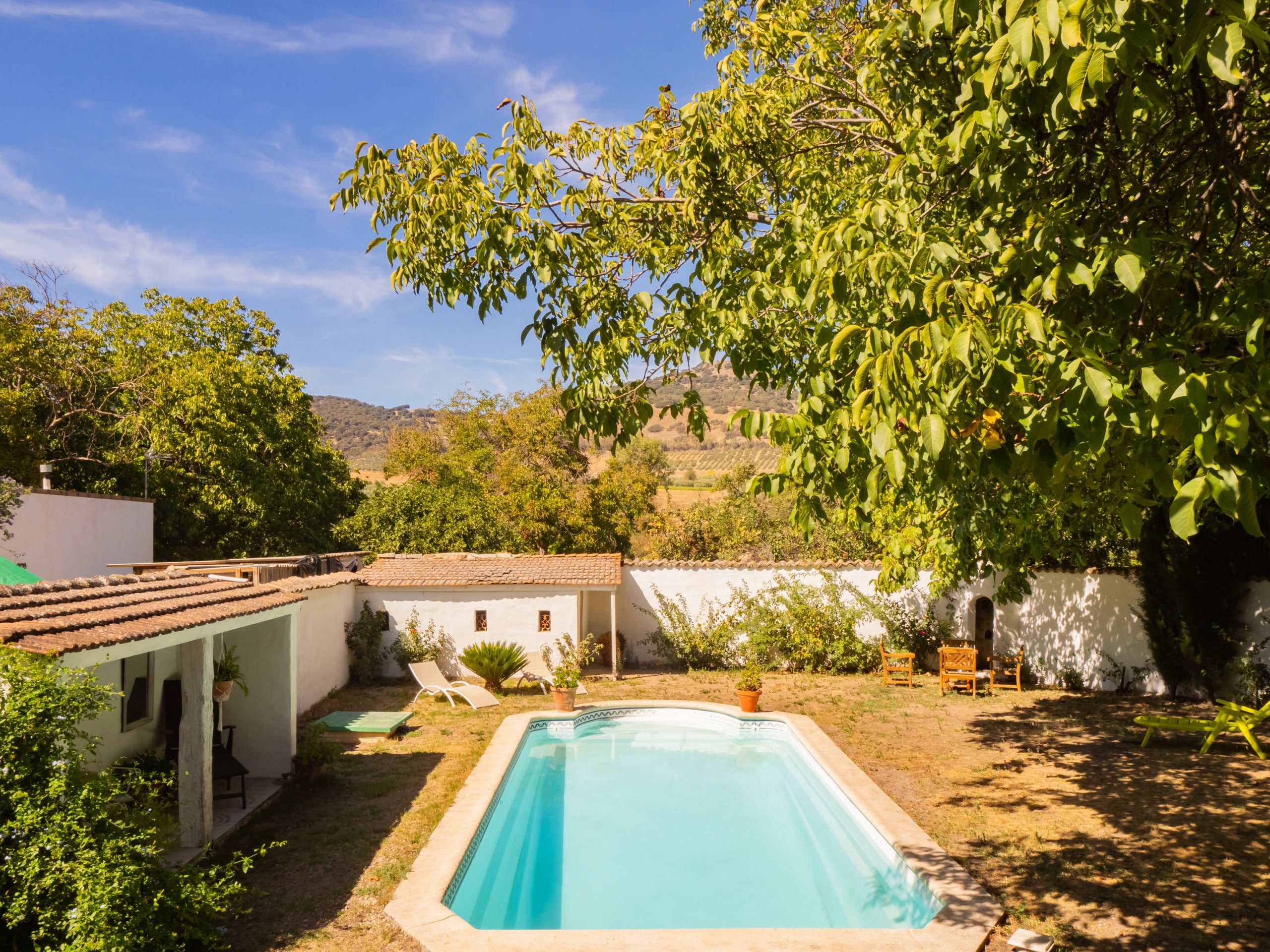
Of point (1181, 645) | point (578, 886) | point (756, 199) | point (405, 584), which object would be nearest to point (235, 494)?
point (405, 584)

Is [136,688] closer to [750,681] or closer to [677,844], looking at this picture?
[677,844]

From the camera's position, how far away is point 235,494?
87.9 feet

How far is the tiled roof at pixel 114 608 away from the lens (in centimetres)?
582

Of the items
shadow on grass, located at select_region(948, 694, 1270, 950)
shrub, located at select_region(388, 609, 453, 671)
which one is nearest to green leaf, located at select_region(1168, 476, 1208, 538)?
shadow on grass, located at select_region(948, 694, 1270, 950)

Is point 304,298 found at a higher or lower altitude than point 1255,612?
higher

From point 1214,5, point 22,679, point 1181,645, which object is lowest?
point 1181,645

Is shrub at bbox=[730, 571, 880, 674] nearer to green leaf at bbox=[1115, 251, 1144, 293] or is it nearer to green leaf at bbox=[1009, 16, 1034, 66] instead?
green leaf at bbox=[1115, 251, 1144, 293]

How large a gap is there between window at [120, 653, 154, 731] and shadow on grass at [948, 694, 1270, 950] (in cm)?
957

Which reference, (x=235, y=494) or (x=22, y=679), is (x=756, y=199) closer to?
(x=22, y=679)

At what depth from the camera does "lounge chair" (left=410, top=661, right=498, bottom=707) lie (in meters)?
15.9

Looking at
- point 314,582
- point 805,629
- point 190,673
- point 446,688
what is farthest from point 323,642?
point 805,629

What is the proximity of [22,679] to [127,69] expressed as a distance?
66.3 ft

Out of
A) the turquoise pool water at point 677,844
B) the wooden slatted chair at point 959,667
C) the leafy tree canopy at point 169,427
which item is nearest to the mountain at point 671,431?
the leafy tree canopy at point 169,427

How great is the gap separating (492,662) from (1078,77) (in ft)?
52.7
